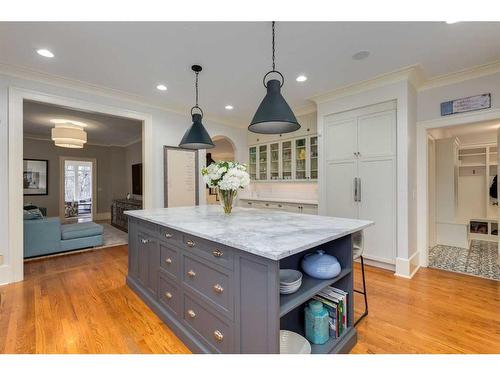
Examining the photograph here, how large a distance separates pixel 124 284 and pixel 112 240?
8.79 feet

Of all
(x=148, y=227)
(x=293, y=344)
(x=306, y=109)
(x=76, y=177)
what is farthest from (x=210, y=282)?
(x=76, y=177)

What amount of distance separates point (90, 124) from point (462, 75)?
6991 mm

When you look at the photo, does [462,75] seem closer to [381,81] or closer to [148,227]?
[381,81]

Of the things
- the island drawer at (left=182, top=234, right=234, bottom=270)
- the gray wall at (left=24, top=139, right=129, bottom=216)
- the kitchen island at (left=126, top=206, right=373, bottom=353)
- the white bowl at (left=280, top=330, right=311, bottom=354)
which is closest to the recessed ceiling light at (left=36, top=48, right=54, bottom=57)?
the kitchen island at (left=126, top=206, right=373, bottom=353)

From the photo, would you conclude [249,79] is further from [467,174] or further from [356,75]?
[467,174]

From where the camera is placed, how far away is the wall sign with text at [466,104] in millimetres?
2972

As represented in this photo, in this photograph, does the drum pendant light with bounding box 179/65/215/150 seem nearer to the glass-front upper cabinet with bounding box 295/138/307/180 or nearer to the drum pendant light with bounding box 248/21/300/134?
the drum pendant light with bounding box 248/21/300/134

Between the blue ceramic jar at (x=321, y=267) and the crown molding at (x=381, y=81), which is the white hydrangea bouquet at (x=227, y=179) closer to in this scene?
the blue ceramic jar at (x=321, y=267)

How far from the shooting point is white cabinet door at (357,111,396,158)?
3.24 meters

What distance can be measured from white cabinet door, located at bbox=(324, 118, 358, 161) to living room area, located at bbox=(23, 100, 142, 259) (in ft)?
12.0

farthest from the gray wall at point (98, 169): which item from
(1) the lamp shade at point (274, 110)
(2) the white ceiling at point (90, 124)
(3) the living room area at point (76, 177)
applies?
→ (1) the lamp shade at point (274, 110)

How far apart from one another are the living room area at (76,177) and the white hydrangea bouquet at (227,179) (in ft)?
9.83

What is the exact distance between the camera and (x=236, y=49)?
102 inches
